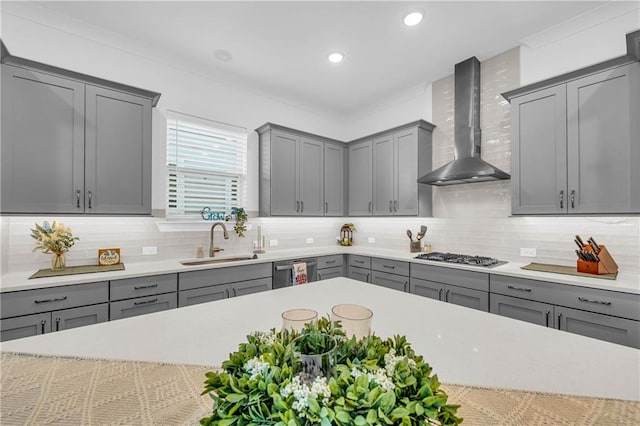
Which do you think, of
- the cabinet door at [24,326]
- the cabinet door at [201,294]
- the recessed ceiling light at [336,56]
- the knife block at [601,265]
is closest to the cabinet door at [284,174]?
the recessed ceiling light at [336,56]

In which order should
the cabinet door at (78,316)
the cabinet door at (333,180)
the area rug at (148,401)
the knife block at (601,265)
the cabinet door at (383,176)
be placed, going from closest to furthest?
the area rug at (148,401) < the cabinet door at (78,316) < the knife block at (601,265) < the cabinet door at (383,176) < the cabinet door at (333,180)

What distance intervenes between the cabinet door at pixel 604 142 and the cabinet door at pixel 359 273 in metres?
2.15

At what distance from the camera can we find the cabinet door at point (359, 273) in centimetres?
360

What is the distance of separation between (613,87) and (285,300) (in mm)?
2952

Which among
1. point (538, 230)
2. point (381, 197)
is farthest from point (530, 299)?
point (381, 197)

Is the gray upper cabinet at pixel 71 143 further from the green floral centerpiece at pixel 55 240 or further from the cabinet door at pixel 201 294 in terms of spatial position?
the cabinet door at pixel 201 294

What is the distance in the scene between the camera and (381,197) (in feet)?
12.7

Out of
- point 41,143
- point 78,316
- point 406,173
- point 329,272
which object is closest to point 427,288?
point 329,272

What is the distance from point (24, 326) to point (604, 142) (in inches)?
178

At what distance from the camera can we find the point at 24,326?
1901 millimetres

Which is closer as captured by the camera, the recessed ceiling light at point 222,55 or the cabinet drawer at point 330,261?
the recessed ceiling light at point 222,55

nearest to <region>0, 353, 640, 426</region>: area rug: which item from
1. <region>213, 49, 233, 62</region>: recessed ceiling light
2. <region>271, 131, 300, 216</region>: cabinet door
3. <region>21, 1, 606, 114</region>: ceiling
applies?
<region>21, 1, 606, 114</region>: ceiling

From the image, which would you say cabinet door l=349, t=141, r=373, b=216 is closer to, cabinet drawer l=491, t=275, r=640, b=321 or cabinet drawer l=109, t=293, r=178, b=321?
cabinet drawer l=491, t=275, r=640, b=321

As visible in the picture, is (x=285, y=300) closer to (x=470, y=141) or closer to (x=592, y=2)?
(x=470, y=141)
